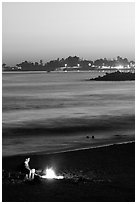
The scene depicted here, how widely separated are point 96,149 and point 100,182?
14.7 ft

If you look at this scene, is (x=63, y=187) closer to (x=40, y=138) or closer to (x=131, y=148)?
(x=131, y=148)

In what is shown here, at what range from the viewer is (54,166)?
10.9 metres

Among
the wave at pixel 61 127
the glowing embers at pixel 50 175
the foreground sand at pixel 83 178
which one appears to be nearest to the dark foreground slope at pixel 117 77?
the wave at pixel 61 127

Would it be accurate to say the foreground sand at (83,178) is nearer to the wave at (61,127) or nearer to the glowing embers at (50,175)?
the glowing embers at (50,175)

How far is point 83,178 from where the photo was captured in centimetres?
906

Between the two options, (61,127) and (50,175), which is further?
(61,127)

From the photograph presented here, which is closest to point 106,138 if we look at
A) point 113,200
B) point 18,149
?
point 18,149

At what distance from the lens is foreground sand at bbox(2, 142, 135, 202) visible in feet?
24.5

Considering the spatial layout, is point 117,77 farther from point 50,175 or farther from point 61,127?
point 50,175

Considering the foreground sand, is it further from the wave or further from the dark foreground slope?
the dark foreground slope

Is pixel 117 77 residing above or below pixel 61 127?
above

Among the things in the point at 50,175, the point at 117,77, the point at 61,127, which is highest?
the point at 117,77

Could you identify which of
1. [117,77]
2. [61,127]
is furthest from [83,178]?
[117,77]

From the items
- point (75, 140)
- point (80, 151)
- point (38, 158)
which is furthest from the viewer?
point (75, 140)
